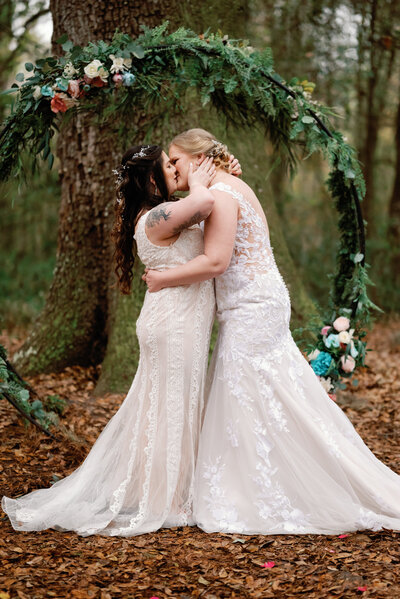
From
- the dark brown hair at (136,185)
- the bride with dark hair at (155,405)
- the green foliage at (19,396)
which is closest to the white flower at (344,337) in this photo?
the bride with dark hair at (155,405)

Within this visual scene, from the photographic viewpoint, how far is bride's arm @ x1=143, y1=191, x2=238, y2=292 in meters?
3.49

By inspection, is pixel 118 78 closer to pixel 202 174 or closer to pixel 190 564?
pixel 202 174

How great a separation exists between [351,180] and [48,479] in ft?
9.69

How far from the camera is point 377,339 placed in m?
9.74

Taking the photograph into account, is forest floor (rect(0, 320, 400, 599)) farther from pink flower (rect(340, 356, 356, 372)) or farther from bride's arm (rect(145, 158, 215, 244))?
bride's arm (rect(145, 158, 215, 244))

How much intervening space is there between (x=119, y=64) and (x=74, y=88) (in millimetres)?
332

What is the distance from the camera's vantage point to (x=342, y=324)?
4.65 m

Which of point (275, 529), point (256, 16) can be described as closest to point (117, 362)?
point (275, 529)

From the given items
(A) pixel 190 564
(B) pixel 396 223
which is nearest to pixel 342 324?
(A) pixel 190 564

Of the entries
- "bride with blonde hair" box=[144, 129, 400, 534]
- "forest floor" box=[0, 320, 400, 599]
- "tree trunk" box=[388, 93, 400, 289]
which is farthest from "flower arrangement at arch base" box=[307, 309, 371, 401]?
"tree trunk" box=[388, 93, 400, 289]

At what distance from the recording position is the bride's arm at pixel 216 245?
3490mm

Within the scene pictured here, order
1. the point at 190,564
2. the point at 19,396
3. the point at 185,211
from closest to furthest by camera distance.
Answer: the point at 190,564, the point at 185,211, the point at 19,396

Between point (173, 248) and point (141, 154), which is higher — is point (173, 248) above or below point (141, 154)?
below

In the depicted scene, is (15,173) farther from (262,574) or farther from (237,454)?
(262,574)
